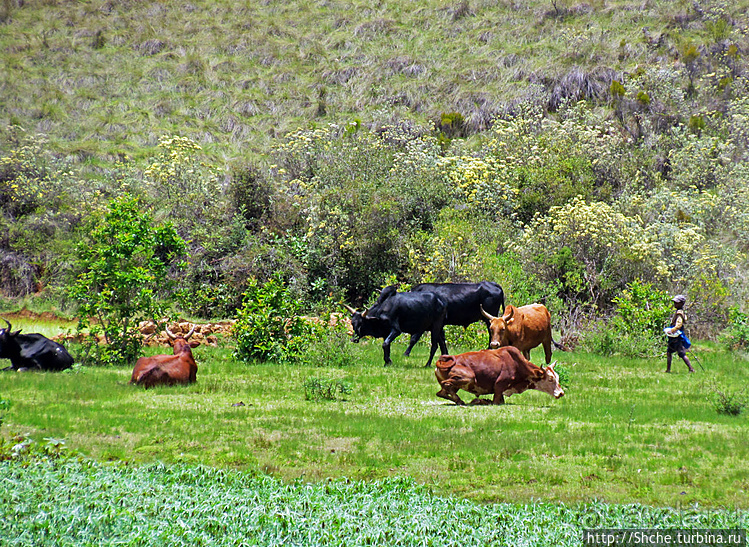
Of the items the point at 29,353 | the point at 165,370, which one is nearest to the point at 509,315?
the point at 165,370

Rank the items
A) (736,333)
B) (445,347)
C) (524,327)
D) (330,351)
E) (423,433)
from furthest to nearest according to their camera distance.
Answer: (736,333) < (330,351) < (445,347) < (524,327) < (423,433)

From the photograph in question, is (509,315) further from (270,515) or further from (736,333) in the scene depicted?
(270,515)

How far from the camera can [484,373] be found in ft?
39.6

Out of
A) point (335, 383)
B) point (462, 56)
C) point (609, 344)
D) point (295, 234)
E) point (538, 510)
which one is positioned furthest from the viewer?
point (462, 56)

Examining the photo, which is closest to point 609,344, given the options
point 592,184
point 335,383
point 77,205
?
point 335,383

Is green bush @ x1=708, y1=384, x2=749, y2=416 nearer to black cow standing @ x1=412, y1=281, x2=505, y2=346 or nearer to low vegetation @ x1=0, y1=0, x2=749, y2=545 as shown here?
low vegetation @ x1=0, y1=0, x2=749, y2=545

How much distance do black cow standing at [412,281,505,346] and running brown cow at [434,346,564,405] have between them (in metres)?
6.53

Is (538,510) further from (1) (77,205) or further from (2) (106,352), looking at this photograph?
(1) (77,205)

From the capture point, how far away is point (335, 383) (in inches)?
536

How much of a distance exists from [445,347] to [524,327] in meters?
2.21

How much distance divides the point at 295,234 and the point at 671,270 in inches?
545

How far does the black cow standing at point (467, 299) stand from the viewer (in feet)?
62.0

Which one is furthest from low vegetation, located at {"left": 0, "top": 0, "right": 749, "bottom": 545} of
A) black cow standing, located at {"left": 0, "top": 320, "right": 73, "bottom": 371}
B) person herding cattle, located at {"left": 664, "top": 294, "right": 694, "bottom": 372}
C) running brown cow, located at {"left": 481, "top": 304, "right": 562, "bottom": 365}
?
running brown cow, located at {"left": 481, "top": 304, "right": 562, "bottom": 365}

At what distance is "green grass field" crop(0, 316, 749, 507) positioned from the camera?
26.4 ft
